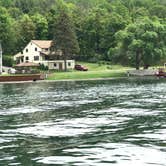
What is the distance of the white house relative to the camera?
134875 mm

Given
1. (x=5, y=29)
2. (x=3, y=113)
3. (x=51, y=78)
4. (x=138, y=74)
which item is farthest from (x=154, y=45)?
(x=3, y=113)

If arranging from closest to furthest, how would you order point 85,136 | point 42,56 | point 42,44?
point 85,136 < point 42,56 < point 42,44

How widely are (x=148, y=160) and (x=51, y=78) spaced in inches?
3479

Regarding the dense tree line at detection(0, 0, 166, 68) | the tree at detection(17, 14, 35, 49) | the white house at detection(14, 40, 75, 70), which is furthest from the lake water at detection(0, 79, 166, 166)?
the tree at detection(17, 14, 35, 49)

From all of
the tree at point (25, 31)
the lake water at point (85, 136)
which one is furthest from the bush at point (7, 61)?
the lake water at point (85, 136)

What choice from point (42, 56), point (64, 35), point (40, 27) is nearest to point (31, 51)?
point (42, 56)

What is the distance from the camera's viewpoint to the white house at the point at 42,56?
134875 mm

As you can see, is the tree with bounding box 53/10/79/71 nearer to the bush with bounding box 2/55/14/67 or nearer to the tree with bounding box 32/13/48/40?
the bush with bounding box 2/55/14/67

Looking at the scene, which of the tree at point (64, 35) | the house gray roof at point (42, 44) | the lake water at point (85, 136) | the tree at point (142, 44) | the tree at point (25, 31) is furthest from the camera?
the tree at point (25, 31)

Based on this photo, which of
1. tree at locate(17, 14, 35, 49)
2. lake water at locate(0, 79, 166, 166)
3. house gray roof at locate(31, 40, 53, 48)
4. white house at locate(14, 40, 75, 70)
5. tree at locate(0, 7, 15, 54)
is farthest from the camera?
tree at locate(17, 14, 35, 49)

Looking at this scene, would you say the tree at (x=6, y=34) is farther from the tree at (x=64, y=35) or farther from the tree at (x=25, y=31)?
the tree at (x=64, y=35)

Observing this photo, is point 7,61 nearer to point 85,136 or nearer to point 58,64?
point 58,64

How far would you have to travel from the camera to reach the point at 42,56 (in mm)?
138000

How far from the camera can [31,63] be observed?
131 meters
